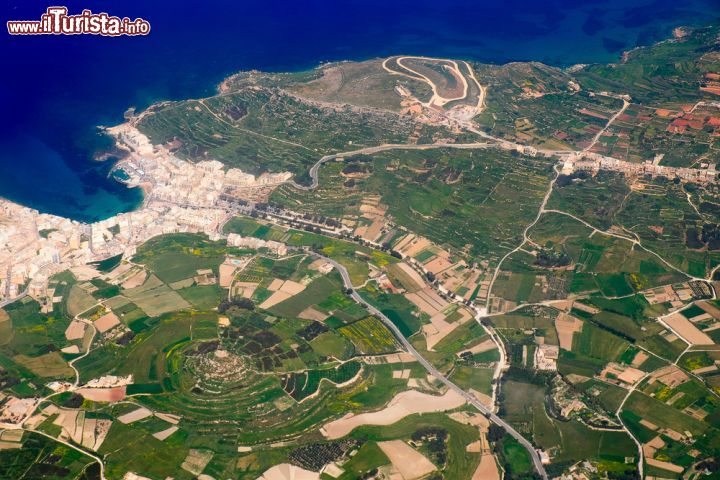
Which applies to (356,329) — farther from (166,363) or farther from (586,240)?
(586,240)

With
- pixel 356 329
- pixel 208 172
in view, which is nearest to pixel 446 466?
pixel 356 329

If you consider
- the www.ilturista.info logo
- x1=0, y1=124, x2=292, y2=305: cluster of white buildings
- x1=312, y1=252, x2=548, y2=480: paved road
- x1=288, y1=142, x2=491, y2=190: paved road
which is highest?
the www.ilturista.info logo

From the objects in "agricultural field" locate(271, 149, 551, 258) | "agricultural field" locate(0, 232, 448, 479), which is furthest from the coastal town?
"agricultural field" locate(271, 149, 551, 258)

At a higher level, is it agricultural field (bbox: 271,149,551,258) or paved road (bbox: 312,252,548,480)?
agricultural field (bbox: 271,149,551,258)

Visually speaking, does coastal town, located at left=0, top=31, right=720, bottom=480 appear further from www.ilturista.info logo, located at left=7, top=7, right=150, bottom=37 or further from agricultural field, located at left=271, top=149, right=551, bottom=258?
www.ilturista.info logo, located at left=7, top=7, right=150, bottom=37

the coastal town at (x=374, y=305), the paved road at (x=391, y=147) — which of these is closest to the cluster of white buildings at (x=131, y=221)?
the coastal town at (x=374, y=305)

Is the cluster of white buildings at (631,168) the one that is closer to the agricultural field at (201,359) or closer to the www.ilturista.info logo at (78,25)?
the agricultural field at (201,359)
